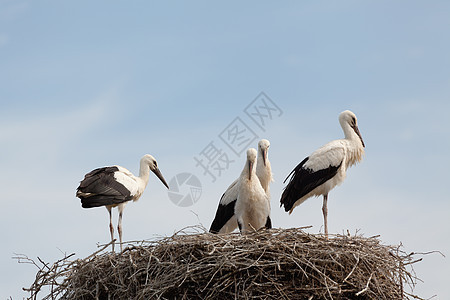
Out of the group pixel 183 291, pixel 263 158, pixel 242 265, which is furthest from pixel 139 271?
pixel 263 158

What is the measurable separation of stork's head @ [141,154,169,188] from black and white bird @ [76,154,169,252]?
169 millimetres

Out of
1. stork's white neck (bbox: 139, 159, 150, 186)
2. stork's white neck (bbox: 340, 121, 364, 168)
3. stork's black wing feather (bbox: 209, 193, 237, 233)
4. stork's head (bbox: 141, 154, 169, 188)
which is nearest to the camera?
stork's black wing feather (bbox: 209, 193, 237, 233)

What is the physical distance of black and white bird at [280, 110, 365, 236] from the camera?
8.59 metres

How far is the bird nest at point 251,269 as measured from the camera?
5.70 m

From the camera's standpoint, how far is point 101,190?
8742 millimetres

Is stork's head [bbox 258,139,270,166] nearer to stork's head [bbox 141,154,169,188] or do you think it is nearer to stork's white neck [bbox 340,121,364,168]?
stork's white neck [bbox 340,121,364,168]

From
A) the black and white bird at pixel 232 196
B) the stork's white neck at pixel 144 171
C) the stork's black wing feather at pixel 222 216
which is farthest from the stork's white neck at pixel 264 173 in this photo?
the stork's white neck at pixel 144 171

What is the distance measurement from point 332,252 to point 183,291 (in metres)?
1.26

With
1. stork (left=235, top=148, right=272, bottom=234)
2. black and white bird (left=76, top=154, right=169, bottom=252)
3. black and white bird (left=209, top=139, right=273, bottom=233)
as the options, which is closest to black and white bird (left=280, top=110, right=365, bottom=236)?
black and white bird (left=209, top=139, right=273, bottom=233)

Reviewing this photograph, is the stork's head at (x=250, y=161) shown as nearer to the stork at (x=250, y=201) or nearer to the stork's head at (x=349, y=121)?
the stork at (x=250, y=201)

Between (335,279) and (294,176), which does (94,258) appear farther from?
(294,176)

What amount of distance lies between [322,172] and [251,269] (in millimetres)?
3081

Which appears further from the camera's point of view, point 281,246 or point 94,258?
point 94,258

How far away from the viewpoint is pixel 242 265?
18.8ft
